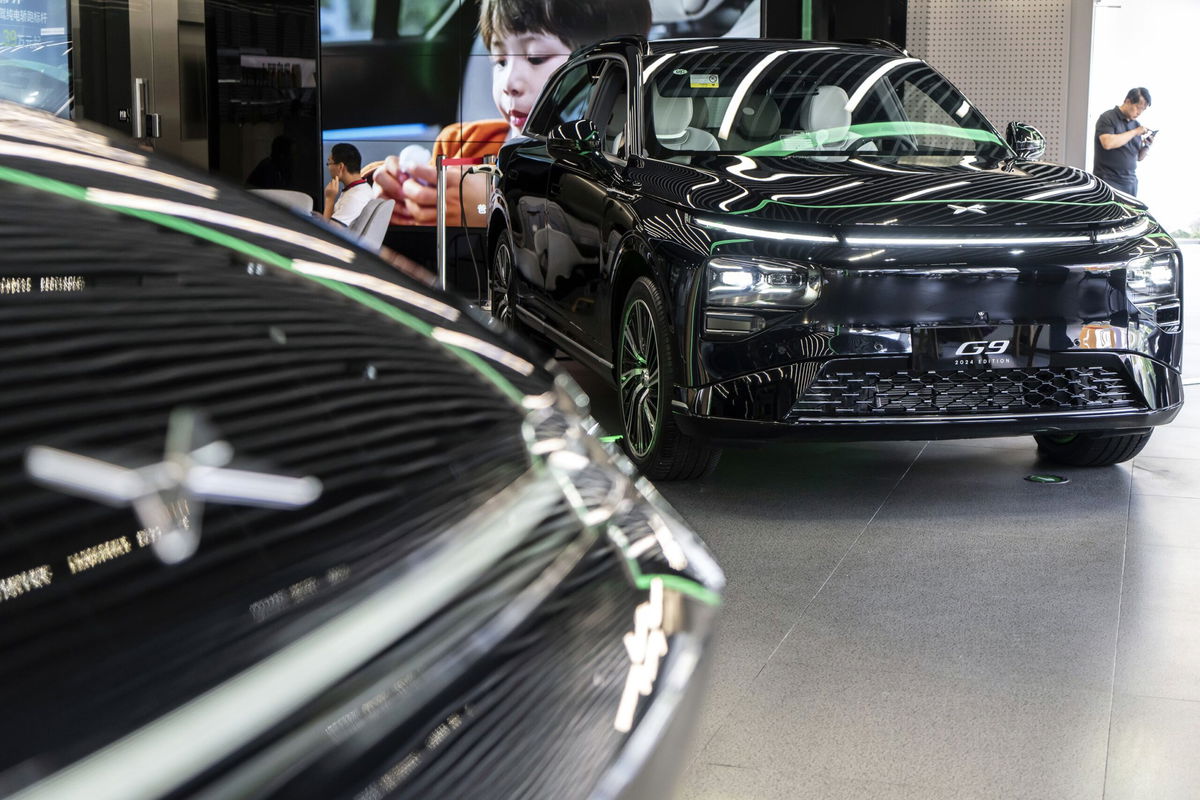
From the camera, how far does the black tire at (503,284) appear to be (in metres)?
6.56

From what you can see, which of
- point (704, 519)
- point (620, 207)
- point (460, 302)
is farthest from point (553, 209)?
point (460, 302)

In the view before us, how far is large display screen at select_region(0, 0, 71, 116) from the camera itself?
9633mm

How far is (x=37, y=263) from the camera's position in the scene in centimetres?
111

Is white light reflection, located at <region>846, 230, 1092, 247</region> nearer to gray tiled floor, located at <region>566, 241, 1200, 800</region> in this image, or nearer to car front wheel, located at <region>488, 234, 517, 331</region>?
gray tiled floor, located at <region>566, 241, 1200, 800</region>

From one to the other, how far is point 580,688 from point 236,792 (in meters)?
0.40

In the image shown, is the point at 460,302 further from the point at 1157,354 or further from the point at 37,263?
the point at 1157,354

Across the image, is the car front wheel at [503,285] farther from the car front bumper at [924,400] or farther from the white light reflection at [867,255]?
the white light reflection at [867,255]

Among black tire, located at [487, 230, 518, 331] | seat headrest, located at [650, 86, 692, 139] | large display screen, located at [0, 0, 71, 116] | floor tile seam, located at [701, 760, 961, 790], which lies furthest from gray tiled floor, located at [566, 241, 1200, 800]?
large display screen, located at [0, 0, 71, 116]

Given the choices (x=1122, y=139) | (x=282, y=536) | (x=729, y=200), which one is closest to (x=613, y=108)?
(x=729, y=200)

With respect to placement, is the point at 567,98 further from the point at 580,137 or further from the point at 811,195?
the point at 811,195

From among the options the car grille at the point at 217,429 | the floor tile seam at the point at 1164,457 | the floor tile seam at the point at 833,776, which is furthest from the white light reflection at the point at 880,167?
the car grille at the point at 217,429

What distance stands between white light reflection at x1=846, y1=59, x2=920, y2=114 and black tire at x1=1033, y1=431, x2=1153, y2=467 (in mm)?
1503

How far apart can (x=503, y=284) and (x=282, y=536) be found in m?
5.88

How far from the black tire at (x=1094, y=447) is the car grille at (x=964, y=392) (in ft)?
1.77
